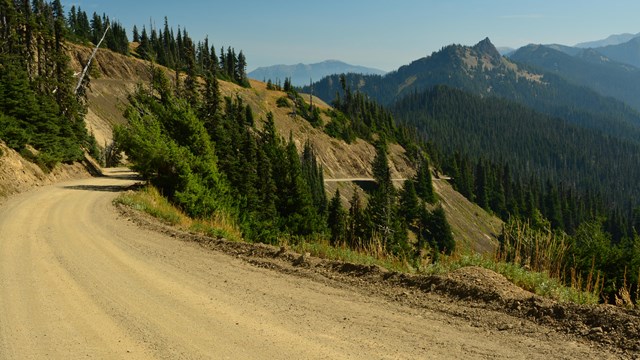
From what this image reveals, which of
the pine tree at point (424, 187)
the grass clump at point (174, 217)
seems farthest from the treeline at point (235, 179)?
the pine tree at point (424, 187)

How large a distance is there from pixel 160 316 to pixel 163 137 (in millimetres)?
17178

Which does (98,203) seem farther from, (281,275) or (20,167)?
(281,275)

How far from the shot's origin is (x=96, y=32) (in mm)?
135375

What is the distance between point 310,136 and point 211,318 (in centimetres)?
10616

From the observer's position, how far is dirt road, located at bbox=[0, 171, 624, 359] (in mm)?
5738

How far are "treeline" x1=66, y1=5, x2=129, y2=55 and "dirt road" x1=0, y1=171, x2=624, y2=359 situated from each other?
114 metres

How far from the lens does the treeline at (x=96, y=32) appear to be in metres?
117

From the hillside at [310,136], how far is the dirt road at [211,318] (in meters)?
77.9

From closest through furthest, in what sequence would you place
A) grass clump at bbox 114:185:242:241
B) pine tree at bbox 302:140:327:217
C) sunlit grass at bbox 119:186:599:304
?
sunlit grass at bbox 119:186:599:304
grass clump at bbox 114:185:242:241
pine tree at bbox 302:140:327:217

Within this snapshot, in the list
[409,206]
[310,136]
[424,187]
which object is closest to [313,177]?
[409,206]

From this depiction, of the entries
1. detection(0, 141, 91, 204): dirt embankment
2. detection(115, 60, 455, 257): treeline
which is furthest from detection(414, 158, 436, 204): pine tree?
detection(0, 141, 91, 204): dirt embankment

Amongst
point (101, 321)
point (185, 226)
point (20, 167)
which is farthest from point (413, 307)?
point (20, 167)

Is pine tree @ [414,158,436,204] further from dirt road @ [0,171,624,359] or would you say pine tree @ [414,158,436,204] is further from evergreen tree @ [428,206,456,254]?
dirt road @ [0,171,624,359]

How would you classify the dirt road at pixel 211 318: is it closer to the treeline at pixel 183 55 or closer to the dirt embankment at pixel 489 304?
the dirt embankment at pixel 489 304
